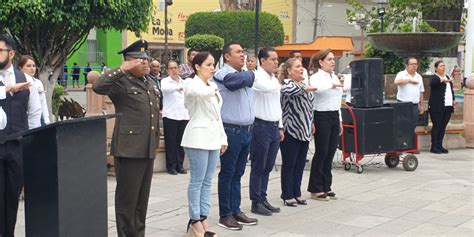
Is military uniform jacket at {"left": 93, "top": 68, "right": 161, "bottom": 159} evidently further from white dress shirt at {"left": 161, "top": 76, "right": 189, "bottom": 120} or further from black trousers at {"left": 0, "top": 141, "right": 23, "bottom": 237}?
white dress shirt at {"left": 161, "top": 76, "right": 189, "bottom": 120}

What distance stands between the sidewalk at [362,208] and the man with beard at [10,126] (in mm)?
1035

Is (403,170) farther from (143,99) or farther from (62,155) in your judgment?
(62,155)

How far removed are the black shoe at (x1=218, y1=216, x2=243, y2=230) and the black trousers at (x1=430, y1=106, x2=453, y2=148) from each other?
22.6 feet

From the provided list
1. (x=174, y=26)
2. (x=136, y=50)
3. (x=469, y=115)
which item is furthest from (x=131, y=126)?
(x=174, y=26)

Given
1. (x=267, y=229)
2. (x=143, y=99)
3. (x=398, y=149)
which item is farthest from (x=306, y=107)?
(x=398, y=149)

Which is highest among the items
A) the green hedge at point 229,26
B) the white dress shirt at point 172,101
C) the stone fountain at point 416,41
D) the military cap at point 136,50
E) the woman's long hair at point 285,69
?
the green hedge at point 229,26

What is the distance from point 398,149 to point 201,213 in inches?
199

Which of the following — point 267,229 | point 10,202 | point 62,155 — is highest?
point 62,155

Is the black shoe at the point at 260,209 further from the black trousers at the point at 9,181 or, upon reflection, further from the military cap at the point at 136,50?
the black trousers at the point at 9,181

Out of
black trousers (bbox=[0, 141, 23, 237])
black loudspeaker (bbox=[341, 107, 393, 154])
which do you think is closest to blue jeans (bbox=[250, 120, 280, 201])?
black trousers (bbox=[0, 141, 23, 237])

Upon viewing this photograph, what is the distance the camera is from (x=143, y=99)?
5730mm

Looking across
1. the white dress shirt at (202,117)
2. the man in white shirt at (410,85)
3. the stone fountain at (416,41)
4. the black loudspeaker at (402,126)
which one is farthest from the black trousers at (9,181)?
the stone fountain at (416,41)

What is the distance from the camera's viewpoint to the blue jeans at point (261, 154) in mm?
7219

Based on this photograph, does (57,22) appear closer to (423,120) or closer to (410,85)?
(410,85)
